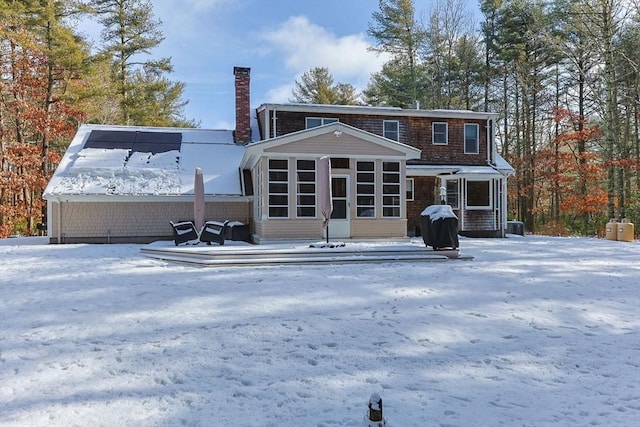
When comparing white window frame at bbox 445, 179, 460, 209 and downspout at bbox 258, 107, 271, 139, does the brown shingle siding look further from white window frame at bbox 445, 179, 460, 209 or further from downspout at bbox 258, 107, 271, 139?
white window frame at bbox 445, 179, 460, 209

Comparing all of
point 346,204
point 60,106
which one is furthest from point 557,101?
point 60,106

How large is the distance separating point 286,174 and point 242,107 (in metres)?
6.29

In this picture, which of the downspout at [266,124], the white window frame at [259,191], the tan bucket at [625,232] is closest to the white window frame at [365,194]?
the white window frame at [259,191]

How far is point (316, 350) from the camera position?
397 cm

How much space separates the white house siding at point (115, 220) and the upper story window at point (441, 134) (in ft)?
30.2

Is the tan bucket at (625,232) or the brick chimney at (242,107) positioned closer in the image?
the tan bucket at (625,232)

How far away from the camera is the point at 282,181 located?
12.6m

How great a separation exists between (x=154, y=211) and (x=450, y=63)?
820 inches

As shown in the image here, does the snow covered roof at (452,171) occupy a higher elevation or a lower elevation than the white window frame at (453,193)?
higher

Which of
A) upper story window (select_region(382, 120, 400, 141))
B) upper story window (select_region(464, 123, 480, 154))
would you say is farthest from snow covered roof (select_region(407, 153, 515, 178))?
upper story window (select_region(382, 120, 400, 141))

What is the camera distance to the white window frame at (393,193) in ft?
43.2

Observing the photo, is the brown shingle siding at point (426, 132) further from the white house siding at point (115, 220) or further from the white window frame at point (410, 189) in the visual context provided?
the white house siding at point (115, 220)

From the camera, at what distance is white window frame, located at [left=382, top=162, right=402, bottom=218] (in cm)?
1318

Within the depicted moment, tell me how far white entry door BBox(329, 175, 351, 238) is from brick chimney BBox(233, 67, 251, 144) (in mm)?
6399
